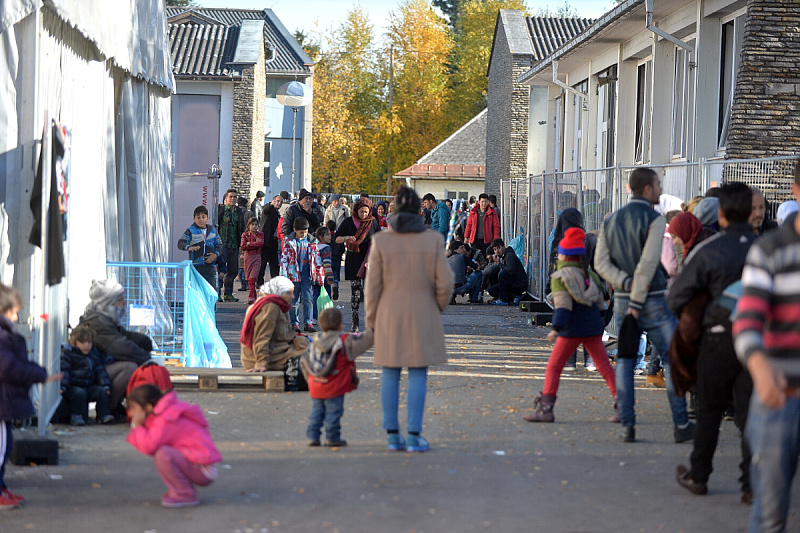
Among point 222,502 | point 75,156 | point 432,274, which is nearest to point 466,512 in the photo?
point 222,502

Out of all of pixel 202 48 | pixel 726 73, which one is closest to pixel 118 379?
pixel 726 73

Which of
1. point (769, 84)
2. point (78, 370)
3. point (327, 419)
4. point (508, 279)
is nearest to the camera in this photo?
point (327, 419)

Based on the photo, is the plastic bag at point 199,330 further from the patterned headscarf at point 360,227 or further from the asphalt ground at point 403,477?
the patterned headscarf at point 360,227

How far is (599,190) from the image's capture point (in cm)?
1401

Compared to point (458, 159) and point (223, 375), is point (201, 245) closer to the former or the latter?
point (223, 375)

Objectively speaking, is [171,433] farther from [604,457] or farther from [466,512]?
[604,457]

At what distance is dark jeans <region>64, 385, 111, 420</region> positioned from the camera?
816 cm

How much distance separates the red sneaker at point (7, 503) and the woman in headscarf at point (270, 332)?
4111mm

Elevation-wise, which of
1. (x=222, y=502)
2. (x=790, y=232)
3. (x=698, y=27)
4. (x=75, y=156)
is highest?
(x=698, y=27)

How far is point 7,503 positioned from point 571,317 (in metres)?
4.54

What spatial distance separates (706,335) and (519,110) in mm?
35191

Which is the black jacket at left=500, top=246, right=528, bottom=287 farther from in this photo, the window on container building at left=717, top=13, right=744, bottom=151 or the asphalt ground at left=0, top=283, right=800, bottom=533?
the asphalt ground at left=0, top=283, right=800, bottom=533

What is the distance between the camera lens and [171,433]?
5.84 metres

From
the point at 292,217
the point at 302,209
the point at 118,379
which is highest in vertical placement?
the point at 302,209
